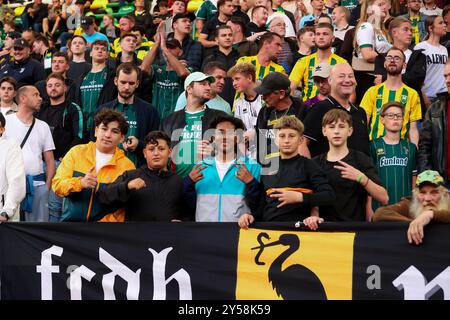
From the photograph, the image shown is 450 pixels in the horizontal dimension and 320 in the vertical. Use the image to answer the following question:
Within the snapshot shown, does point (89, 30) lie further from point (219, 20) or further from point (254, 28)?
point (254, 28)

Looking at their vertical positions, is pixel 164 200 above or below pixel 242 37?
below

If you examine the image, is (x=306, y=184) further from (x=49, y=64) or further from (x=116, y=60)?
(x=49, y=64)

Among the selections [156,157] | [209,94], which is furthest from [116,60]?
[156,157]

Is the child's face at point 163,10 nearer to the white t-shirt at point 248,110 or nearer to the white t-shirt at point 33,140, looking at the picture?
the white t-shirt at point 248,110

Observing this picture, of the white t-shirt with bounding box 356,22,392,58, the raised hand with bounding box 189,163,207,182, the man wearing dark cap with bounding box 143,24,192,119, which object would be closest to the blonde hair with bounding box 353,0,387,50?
the white t-shirt with bounding box 356,22,392,58

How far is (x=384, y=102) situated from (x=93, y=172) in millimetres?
3932

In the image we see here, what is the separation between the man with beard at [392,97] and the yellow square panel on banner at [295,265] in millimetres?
3462

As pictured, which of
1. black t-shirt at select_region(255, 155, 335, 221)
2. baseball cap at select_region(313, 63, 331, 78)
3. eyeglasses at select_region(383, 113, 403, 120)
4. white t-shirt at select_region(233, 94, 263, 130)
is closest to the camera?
black t-shirt at select_region(255, 155, 335, 221)

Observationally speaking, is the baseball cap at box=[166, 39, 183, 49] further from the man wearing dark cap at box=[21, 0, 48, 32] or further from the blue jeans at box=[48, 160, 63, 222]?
the man wearing dark cap at box=[21, 0, 48, 32]

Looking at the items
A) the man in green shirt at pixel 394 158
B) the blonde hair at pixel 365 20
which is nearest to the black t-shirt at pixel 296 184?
the man in green shirt at pixel 394 158

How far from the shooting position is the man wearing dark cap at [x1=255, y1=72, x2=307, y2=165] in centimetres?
1027

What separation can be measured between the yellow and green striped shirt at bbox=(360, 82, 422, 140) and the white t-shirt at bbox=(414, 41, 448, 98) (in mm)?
1159
